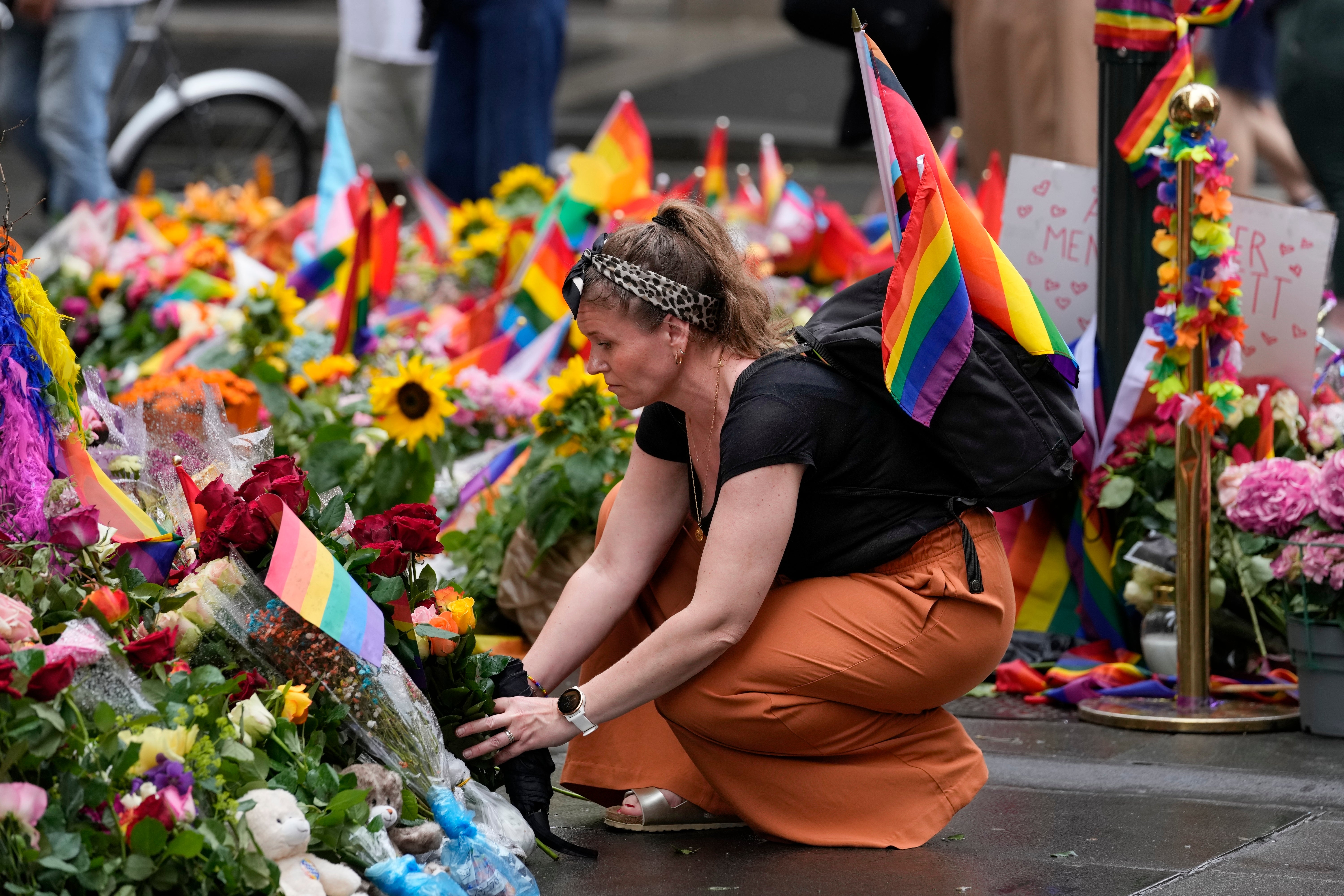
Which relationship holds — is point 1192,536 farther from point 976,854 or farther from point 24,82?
point 24,82

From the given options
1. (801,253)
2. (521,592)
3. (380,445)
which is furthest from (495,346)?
(801,253)

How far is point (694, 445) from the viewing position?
281 centimetres

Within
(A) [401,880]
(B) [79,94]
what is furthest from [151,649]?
(B) [79,94]

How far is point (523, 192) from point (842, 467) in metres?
3.76

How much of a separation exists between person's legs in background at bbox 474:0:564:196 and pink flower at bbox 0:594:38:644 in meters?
4.32

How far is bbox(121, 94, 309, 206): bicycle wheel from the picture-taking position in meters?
7.85

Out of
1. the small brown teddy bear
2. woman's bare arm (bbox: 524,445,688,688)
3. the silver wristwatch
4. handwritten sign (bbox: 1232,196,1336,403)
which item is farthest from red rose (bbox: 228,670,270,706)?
handwritten sign (bbox: 1232,196,1336,403)

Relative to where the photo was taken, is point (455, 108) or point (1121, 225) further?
point (455, 108)

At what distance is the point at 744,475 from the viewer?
2555 mm

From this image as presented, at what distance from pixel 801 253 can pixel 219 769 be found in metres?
4.42

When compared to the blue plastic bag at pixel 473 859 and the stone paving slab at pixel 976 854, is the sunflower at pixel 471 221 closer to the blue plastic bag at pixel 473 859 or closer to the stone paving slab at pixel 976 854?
the stone paving slab at pixel 976 854

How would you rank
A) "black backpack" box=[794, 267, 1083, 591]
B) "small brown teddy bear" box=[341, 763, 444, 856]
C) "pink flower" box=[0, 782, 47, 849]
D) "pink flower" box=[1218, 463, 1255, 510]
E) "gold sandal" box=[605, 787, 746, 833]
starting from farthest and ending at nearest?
"pink flower" box=[1218, 463, 1255, 510] → "gold sandal" box=[605, 787, 746, 833] → "black backpack" box=[794, 267, 1083, 591] → "small brown teddy bear" box=[341, 763, 444, 856] → "pink flower" box=[0, 782, 47, 849]

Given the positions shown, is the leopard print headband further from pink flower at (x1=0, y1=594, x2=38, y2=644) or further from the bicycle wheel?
the bicycle wheel

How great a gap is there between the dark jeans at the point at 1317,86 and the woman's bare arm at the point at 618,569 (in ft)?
9.88
